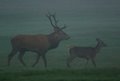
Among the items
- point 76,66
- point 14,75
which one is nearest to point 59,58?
point 76,66

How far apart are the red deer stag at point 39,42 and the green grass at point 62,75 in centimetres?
20

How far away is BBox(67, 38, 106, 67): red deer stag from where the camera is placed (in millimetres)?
7652

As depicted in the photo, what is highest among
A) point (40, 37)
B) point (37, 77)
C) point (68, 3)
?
point (68, 3)

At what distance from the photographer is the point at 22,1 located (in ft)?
25.7

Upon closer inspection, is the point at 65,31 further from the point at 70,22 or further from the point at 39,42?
the point at 39,42

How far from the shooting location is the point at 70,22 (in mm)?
7781

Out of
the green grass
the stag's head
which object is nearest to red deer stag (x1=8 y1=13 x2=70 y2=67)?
the stag's head

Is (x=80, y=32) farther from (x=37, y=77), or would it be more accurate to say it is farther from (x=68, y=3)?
(x=37, y=77)

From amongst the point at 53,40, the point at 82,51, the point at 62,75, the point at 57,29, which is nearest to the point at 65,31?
the point at 57,29

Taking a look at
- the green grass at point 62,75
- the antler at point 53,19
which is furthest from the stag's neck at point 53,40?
the green grass at point 62,75

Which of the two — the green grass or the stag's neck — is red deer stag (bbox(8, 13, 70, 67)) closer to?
the stag's neck

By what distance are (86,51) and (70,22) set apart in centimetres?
54

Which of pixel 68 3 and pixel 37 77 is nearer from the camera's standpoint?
pixel 37 77

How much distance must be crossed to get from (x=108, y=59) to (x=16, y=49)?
1.50m
